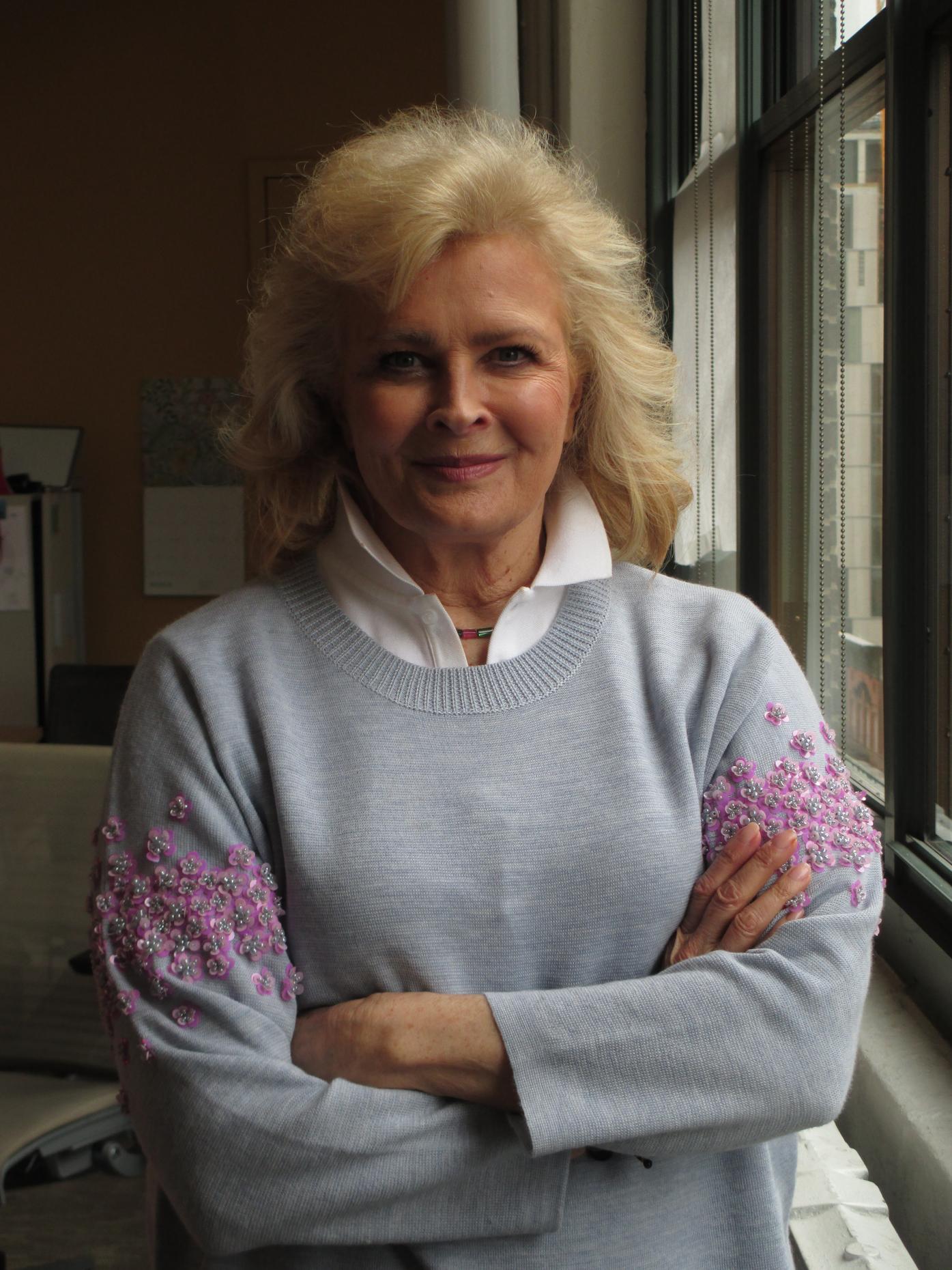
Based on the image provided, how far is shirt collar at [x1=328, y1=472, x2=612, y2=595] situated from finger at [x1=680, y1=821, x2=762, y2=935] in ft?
1.01

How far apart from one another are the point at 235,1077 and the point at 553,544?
1.97 ft

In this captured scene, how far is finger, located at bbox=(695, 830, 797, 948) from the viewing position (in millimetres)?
1131

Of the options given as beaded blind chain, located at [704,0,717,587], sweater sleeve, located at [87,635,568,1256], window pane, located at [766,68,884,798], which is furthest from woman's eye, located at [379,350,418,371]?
beaded blind chain, located at [704,0,717,587]

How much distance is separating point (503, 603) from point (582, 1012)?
1.40 feet

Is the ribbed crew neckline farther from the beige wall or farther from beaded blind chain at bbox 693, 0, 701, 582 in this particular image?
the beige wall

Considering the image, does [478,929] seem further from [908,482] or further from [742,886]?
[908,482]

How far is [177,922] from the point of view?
1080 millimetres

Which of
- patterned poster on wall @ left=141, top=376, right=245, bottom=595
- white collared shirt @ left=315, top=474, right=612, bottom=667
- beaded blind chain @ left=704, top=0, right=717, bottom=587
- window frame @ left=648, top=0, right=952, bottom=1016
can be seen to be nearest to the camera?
white collared shirt @ left=315, top=474, right=612, bottom=667

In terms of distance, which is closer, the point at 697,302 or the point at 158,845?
the point at 158,845

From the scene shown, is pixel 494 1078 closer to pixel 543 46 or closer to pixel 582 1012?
pixel 582 1012

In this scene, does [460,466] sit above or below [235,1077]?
above

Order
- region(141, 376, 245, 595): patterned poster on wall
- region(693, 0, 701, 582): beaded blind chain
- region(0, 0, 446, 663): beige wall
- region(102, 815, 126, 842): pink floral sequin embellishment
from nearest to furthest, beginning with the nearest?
1. region(102, 815, 126, 842): pink floral sequin embellishment
2. region(693, 0, 701, 582): beaded blind chain
3. region(0, 0, 446, 663): beige wall
4. region(141, 376, 245, 595): patterned poster on wall

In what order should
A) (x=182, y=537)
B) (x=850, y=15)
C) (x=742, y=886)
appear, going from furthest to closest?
(x=182, y=537) → (x=850, y=15) → (x=742, y=886)

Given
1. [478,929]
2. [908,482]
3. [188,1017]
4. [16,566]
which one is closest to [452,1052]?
[478,929]
